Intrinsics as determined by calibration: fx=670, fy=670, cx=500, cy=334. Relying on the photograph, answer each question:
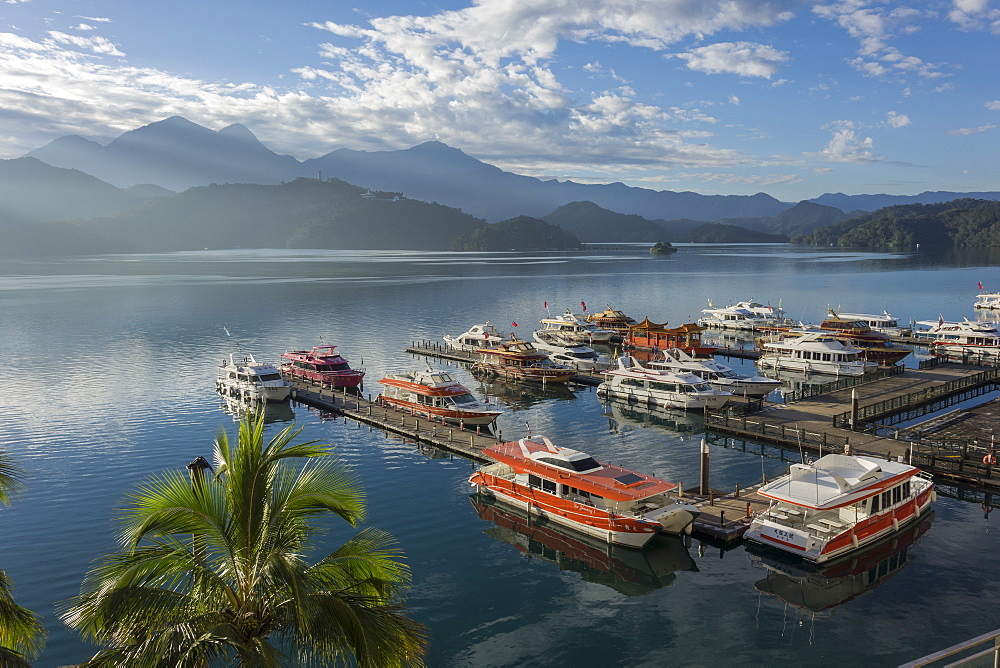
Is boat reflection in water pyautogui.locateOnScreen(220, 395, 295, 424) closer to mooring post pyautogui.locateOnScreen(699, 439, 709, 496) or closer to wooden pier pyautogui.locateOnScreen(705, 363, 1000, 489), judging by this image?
mooring post pyautogui.locateOnScreen(699, 439, 709, 496)

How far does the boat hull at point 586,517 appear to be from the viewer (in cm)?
3041

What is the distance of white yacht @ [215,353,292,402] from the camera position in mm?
59938

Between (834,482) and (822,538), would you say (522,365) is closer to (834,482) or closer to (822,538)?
(834,482)

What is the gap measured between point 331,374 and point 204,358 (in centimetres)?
2604

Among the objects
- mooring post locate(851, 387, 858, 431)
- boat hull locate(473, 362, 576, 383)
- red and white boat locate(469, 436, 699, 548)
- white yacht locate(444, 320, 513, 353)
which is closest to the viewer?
red and white boat locate(469, 436, 699, 548)

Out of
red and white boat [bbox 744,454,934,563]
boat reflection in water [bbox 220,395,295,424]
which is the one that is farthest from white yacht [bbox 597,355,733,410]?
boat reflection in water [bbox 220,395,295,424]

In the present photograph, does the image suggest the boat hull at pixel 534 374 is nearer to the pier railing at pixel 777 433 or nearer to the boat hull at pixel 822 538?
the pier railing at pixel 777 433

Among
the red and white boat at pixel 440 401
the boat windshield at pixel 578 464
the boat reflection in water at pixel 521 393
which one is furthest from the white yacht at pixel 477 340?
the boat windshield at pixel 578 464

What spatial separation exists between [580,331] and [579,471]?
61515 mm

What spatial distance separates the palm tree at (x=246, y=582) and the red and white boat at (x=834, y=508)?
77.0 feet

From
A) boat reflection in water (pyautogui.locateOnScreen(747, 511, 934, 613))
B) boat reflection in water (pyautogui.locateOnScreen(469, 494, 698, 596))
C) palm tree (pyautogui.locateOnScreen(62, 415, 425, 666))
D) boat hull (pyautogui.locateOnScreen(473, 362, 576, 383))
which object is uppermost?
palm tree (pyautogui.locateOnScreen(62, 415, 425, 666))

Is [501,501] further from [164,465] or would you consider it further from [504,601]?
[164,465]

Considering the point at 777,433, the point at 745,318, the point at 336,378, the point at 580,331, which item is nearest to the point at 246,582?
the point at 777,433

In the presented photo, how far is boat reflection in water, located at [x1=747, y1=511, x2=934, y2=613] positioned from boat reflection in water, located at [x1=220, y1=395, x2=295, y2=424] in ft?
131
